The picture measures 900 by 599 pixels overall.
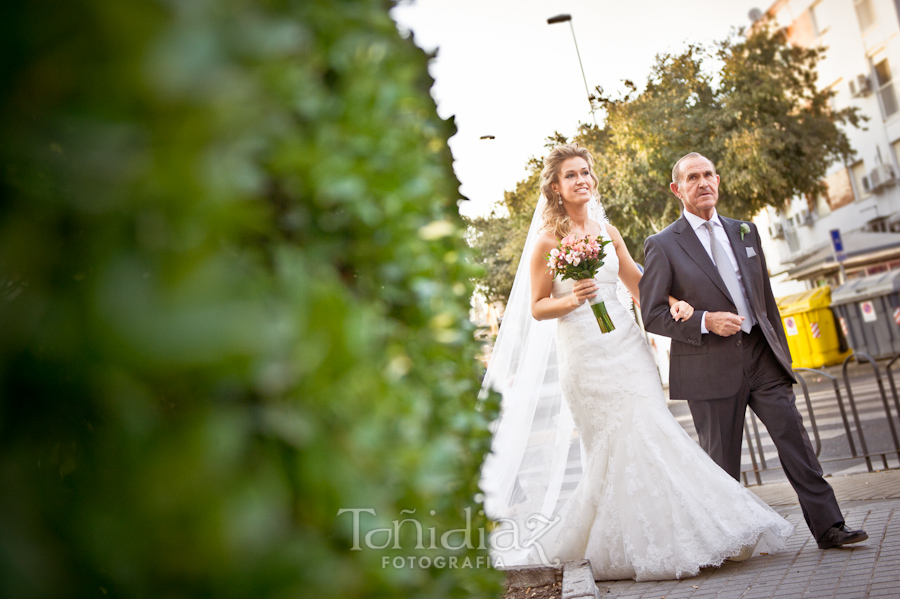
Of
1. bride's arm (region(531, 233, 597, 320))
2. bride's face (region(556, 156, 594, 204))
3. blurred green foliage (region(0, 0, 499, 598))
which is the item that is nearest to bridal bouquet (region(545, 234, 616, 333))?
bride's arm (region(531, 233, 597, 320))

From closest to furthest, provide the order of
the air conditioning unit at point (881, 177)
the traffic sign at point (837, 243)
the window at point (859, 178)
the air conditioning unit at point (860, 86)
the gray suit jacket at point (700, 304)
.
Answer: the gray suit jacket at point (700, 304), the traffic sign at point (837, 243), the air conditioning unit at point (881, 177), the air conditioning unit at point (860, 86), the window at point (859, 178)

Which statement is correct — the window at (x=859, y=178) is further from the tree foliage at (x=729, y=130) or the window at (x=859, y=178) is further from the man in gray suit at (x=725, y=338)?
the man in gray suit at (x=725, y=338)

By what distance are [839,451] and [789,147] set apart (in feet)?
59.0

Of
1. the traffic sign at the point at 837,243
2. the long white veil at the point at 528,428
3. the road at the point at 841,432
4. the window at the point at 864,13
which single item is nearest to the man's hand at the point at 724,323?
the long white veil at the point at 528,428

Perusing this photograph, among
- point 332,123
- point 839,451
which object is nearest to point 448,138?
point 332,123

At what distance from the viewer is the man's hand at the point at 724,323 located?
5359 millimetres

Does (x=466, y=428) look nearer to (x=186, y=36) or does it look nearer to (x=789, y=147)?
(x=186, y=36)

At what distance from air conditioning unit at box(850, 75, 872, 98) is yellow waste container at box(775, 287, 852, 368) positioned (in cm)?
1717

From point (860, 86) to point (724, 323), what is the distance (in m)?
38.6

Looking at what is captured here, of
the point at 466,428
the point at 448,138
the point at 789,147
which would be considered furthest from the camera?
the point at 789,147

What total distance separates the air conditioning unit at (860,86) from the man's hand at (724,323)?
126 feet

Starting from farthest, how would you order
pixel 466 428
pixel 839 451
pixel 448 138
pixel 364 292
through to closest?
pixel 839 451, pixel 448 138, pixel 466 428, pixel 364 292

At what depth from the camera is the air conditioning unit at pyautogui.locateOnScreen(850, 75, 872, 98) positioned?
3819 centimetres

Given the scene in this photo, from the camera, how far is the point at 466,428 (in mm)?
1763
